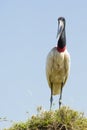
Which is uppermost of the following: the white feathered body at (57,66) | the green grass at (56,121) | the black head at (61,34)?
the black head at (61,34)

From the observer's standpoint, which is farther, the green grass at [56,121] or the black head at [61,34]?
the black head at [61,34]

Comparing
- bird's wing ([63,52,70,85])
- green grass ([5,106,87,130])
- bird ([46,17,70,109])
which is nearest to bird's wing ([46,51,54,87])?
bird ([46,17,70,109])

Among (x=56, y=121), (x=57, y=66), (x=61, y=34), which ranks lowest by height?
(x=56, y=121)

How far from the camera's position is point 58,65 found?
15336mm

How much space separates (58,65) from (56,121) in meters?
4.47

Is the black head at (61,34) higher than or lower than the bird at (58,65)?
higher

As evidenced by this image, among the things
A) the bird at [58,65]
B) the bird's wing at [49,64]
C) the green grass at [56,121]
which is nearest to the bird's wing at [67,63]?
the bird at [58,65]

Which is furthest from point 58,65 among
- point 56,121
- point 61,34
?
point 56,121

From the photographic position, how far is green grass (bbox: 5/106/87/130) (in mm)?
10953

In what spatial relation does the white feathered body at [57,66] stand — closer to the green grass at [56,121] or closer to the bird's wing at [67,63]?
the bird's wing at [67,63]

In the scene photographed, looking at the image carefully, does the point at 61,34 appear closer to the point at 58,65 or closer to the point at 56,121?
the point at 58,65

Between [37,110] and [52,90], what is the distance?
4.69 m

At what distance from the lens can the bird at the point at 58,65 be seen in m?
15.3

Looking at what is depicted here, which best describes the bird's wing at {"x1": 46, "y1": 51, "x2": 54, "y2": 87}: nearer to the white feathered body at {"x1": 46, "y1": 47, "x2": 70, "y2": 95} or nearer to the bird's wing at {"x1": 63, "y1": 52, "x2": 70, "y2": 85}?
the white feathered body at {"x1": 46, "y1": 47, "x2": 70, "y2": 95}
